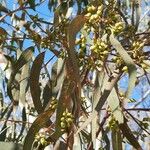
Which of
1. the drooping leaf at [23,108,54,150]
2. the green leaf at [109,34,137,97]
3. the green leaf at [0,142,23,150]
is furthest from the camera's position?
the green leaf at [0,142,23,150]

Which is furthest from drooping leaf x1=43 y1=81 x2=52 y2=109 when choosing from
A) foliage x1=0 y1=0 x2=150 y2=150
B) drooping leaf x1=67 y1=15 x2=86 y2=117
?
drooping leaf x1=67 y1=15 x2=86 y2=117

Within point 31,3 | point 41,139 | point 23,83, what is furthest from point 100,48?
point 31,3

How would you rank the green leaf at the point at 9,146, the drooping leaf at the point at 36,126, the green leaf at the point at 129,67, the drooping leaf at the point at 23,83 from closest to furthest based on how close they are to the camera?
1. the green leaf at the point at 129,67
2. the drooping leaf at the point at 36,126
3. the green leaf at the point at 9,146
4. the drooping leaf at the point at 23,83

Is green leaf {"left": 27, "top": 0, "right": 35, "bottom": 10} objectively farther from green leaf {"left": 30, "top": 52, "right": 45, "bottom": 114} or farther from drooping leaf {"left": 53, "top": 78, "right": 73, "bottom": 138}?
drooping leaf {"left": 53, "top": 78, "right": 73, "bottom": 138}

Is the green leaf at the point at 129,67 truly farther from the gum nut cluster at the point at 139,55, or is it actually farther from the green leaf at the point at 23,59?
the green leaf at the point at 23,59

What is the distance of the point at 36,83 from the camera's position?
5.98 feet

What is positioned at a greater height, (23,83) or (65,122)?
(23,83)

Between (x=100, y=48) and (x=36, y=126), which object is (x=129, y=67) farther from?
(x=36, y=126)

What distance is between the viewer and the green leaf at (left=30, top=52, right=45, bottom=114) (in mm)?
1786

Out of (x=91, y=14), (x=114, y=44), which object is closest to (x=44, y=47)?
(x=91, y=14)

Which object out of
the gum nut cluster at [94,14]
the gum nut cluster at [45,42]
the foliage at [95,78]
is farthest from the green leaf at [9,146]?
the gum nut cluster at [94,14]

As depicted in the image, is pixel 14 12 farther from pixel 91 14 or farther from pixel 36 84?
pixel 91 14

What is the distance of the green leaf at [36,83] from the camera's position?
70.3 inches

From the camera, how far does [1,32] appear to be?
2049 mm
